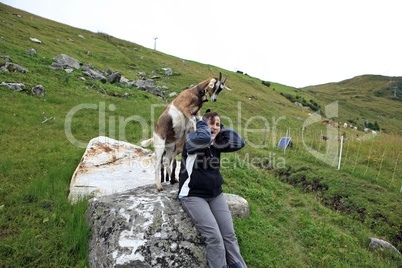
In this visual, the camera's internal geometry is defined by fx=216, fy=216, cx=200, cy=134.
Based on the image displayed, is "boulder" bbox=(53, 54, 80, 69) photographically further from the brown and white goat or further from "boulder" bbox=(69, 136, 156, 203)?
the brown and white goat

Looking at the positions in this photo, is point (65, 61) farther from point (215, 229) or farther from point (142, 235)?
point (215, 229)

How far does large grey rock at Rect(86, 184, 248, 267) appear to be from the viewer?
3328 mm

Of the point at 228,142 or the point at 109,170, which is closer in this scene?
the point at 228,142

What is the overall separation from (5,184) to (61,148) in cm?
279

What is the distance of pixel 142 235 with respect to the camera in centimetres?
353

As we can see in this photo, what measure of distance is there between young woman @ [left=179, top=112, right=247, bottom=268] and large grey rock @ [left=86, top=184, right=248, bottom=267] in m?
0.29

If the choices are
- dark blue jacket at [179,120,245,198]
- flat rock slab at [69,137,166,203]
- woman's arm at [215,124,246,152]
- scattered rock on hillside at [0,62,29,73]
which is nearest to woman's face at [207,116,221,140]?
woman's arm at [215,124,246,152]

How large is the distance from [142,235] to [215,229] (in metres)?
1.20

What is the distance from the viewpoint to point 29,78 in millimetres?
13703

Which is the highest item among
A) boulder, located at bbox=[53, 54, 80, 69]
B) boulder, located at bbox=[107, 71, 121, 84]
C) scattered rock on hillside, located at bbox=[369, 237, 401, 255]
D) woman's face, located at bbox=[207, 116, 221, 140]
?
boulder, located at bbox=[53, 54, 80, 69]

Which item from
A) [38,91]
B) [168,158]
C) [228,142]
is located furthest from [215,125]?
[38,91]

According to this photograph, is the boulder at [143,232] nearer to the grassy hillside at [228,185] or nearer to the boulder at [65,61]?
the grassy hillside at [228,185]

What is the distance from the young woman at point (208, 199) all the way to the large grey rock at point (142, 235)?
289mm

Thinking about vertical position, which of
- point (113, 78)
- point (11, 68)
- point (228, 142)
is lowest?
point (228, 142)
